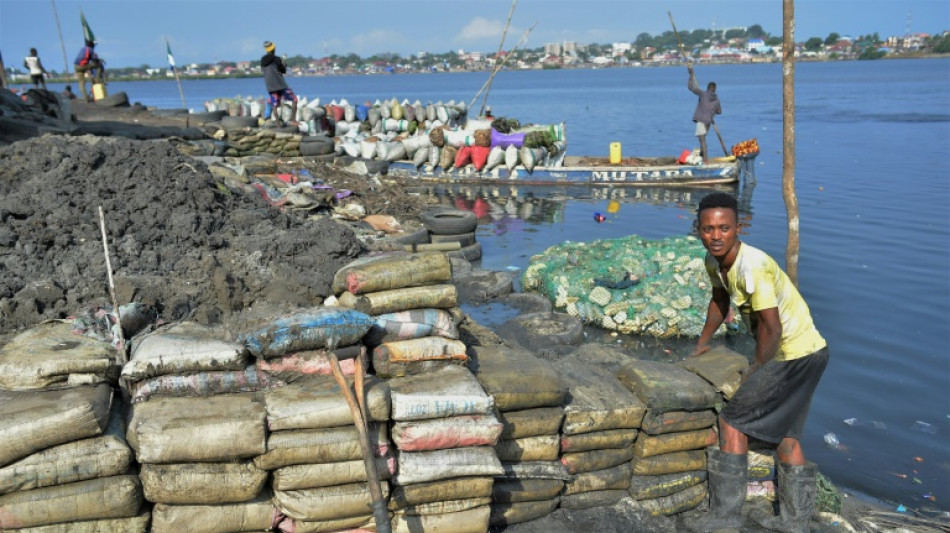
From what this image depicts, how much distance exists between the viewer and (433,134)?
18.5 meters

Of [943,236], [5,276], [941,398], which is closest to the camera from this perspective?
[5,276]

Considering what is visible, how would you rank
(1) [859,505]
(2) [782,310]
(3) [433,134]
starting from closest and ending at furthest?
(2) [782,310]
(1) [859,505]
(3) [433,134]

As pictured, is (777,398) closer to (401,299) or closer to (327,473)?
(401,299)

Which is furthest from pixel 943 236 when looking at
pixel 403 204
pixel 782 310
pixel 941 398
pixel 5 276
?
pixel 5 276

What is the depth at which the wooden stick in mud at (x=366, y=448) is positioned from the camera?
10.5ft

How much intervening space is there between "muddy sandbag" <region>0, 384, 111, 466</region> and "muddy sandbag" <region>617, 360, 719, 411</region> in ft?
9.75

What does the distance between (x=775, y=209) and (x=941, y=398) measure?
961 cm

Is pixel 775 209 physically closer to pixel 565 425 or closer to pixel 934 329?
pixel 934 329

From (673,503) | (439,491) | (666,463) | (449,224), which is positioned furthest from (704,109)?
(439,491)

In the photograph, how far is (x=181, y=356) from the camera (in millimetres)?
3455

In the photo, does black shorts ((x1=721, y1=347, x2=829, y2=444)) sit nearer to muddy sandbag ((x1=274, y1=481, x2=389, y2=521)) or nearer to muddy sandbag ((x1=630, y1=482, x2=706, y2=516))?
muddy sandbag ((x1=630, y1=482, x2=706, y2=516))

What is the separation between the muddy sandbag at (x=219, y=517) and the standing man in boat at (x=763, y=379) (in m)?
2.42

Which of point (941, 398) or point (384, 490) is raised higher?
point (384, 490)

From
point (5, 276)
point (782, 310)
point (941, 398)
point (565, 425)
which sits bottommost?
point (941, 398)
